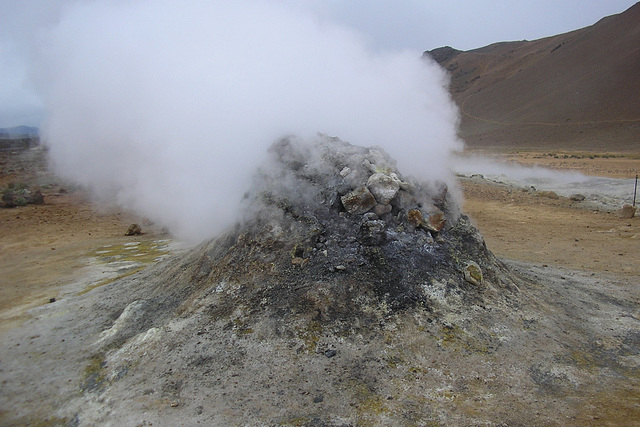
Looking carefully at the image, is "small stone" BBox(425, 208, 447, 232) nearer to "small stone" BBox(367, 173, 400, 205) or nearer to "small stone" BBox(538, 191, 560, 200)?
"small stone" BBox(367, 173, 400, 205)

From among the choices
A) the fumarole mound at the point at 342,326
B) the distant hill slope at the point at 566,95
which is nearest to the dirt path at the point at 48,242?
the fumarole mound at the point at 342,326

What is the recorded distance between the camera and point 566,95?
42156 millimetres

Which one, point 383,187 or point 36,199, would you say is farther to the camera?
point 36,199

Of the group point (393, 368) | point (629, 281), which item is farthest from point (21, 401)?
point (629, 281)

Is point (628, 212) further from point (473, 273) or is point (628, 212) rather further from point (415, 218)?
point (415, 218)

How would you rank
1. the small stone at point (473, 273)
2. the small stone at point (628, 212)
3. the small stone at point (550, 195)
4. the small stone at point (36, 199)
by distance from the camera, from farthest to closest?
the small stone at point (36, 199)
the small stone at point (550, 195)
the small stone at point (628, 212)
the small stone at point (473, 273)

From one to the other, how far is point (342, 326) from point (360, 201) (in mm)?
1290

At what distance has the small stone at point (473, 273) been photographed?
4.02 m

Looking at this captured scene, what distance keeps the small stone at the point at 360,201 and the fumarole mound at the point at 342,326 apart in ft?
0.05

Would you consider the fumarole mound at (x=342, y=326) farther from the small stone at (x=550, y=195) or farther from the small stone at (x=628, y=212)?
the small stone at (x=550, y=195)

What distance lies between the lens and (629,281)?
538 cm

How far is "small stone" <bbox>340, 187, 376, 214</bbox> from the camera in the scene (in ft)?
13.9

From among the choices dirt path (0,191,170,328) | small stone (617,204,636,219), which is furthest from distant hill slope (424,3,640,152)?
dirt path (0,191,170,328)

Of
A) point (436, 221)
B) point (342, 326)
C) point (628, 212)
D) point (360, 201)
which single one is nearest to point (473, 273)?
point (436, 221)
